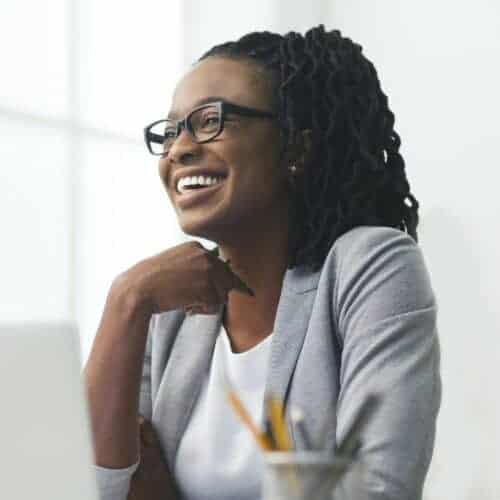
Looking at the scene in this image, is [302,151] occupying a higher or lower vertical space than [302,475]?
higher

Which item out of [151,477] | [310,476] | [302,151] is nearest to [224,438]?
[151,477]

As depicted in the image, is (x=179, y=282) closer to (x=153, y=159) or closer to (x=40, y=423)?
(x=40, y=423)

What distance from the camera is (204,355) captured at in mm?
1753

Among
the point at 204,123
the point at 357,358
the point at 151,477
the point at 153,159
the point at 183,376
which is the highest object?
the point at 204,123

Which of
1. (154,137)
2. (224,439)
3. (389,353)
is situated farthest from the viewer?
(154,137)

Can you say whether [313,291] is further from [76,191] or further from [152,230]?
[152,230]

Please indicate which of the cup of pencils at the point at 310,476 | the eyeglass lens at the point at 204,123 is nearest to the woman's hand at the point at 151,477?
the eyeglass lens at the point at 204,123

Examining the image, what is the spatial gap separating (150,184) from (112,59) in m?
0.35

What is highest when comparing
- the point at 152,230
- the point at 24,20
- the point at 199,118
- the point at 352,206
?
the point at 24,20

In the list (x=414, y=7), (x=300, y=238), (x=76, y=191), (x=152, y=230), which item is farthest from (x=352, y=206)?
(x=414, y=7)

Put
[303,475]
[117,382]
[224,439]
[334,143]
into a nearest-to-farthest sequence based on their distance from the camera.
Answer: [303,475]
[117,382]
[224,439]
[334,143]

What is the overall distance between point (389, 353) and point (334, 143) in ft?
1.51

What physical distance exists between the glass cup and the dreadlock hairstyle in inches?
39.0

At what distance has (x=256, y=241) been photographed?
1.76 meters
